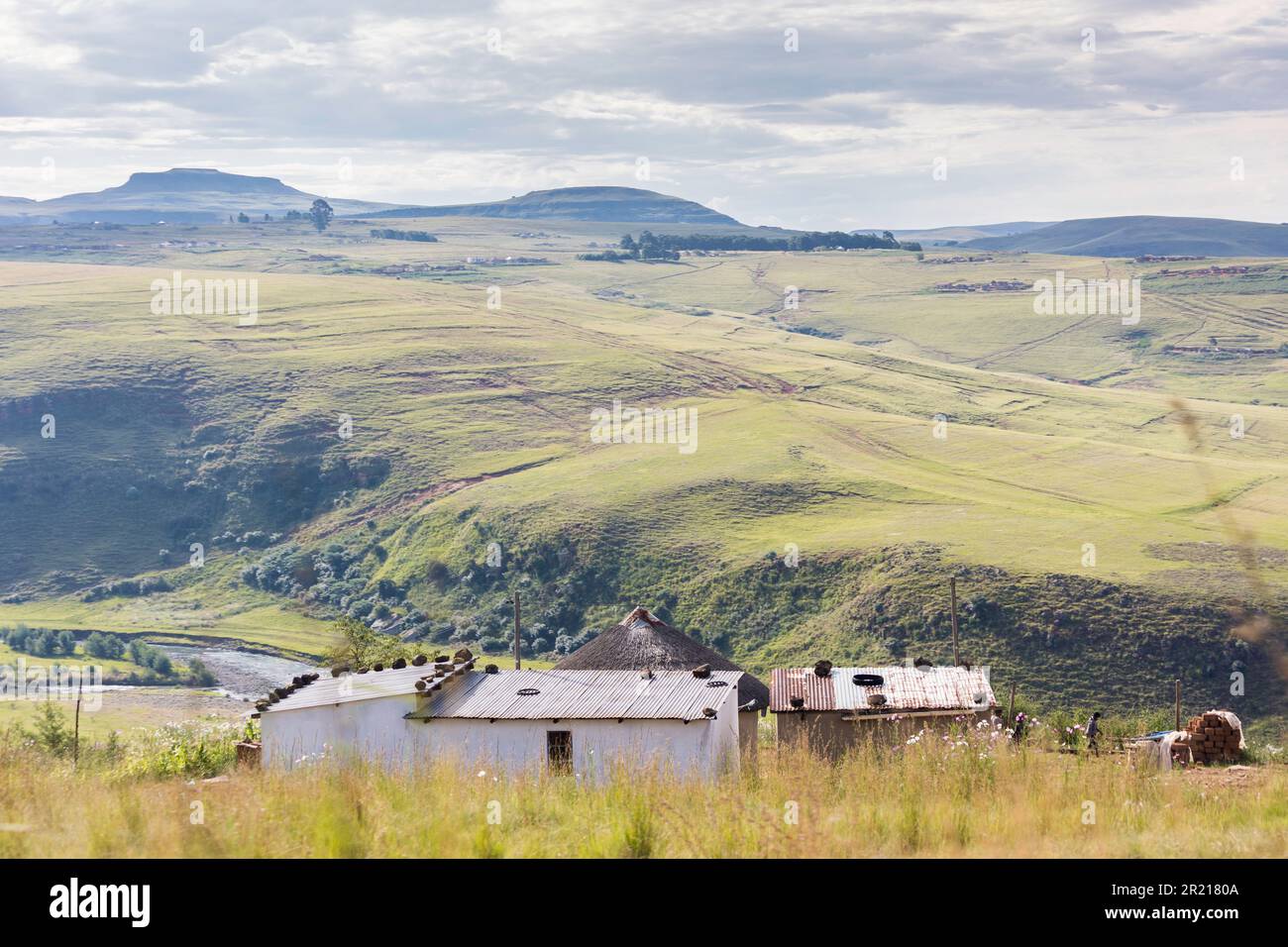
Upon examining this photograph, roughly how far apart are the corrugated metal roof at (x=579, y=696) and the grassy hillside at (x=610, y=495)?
5063 centimetres

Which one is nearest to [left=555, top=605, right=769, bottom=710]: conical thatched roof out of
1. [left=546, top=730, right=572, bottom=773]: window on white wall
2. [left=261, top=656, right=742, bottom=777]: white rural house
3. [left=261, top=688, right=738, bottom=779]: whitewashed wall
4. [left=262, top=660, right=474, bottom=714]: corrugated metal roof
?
[left=262, top=660, right=474, bottom=714]: corrugated metal roof

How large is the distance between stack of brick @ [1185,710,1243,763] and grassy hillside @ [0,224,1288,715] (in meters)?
47.6

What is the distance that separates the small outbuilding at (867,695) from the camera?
3216cm

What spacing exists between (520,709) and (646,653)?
1355 cm

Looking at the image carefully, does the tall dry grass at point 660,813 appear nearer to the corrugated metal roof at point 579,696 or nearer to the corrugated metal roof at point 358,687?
the corrugated metal roof at point 579,696

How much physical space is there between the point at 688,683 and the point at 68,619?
327 ft

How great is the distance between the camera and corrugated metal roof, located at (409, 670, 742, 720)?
96.8 ft

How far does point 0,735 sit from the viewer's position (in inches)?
511

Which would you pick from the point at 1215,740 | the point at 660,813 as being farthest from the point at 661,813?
the point at 1215,740

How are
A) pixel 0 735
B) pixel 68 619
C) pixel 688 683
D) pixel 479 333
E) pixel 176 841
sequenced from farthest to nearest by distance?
pixel 479 333 → pixel 68 619 → pixel 688 683 → pixel 0 735 → pixel 176 841
